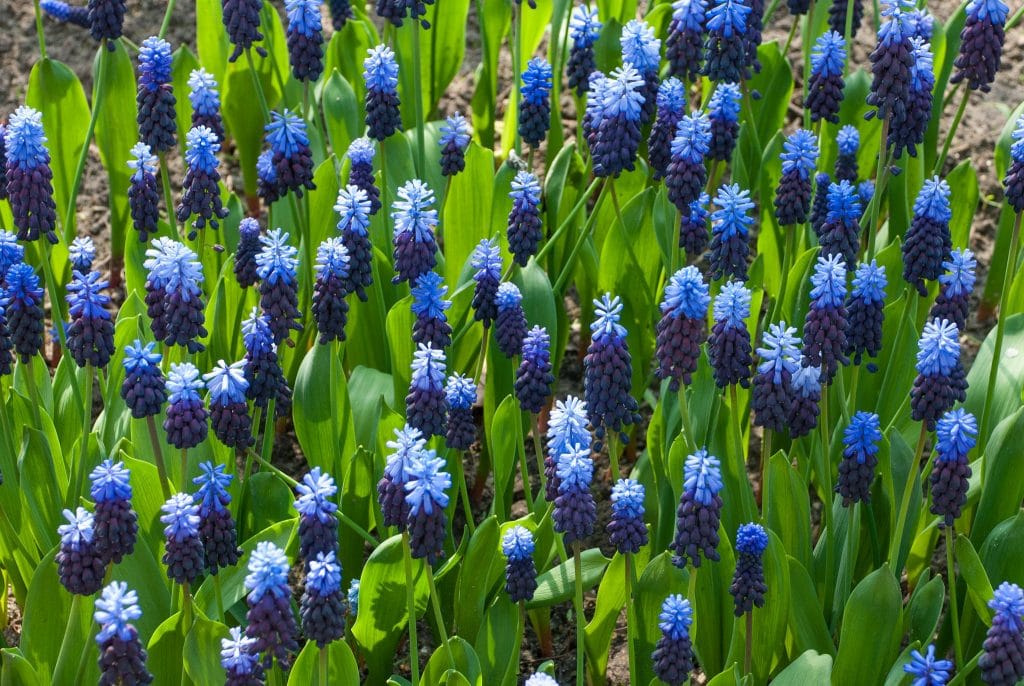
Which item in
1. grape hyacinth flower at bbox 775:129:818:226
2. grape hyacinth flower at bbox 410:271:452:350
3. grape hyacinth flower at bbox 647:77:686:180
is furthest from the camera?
grape hyacinth flower at bbox 647:77:686:180

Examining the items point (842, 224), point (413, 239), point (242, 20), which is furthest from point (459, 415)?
point (242, 20)

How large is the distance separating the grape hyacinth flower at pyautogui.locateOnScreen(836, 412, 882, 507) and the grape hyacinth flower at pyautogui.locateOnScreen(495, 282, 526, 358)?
113 cm

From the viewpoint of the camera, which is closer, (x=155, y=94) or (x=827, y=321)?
(x=827, y=321)

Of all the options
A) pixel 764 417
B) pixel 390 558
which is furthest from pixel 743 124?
pixel 390 558

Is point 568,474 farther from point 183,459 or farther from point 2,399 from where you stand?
point 2,399

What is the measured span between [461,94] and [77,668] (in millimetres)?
4599

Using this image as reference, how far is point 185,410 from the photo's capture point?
167 inches

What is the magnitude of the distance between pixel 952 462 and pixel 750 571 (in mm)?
693

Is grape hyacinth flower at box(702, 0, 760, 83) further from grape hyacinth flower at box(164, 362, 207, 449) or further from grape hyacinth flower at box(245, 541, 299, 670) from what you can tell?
grape hyacinth flower at box(245, 541, 299, 670)

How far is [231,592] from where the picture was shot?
4.74 meters

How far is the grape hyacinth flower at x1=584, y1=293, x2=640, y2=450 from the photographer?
14.3ft

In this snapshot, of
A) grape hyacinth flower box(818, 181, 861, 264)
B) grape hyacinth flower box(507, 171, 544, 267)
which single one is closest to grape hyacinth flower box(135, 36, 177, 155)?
grape hyacinth flower box(507, 171, 544, 267)

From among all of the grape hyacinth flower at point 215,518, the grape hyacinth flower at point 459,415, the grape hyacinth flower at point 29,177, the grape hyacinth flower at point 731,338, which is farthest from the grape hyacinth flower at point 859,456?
the grape hyacinth flower at point 29,177

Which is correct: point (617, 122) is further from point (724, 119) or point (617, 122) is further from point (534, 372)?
point (534, 372)
